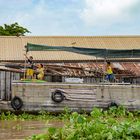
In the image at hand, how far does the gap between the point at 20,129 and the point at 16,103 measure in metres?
4.20

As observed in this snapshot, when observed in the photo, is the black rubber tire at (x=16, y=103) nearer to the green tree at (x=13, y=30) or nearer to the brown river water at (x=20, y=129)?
the brown river water at (x=20, y=129)

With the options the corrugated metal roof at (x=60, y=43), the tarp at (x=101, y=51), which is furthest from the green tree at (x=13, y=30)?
the tarp at (x=101, y=51)

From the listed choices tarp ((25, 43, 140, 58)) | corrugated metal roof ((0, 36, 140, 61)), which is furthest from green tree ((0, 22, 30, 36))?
tarp ((25, 43, 140, 58))

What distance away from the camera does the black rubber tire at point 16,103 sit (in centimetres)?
1744

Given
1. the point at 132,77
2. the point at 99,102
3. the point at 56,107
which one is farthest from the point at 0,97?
the point at 132,77

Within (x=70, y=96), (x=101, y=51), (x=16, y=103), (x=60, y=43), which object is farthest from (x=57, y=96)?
(x=60, y=43)

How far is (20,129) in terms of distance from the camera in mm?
13336

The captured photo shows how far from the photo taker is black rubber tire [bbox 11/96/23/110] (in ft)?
57.2

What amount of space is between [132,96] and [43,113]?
143 inches

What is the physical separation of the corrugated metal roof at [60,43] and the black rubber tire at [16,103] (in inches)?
368

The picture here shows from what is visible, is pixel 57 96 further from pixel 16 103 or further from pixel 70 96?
pixel 16 103

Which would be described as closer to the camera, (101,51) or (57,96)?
(57,96)

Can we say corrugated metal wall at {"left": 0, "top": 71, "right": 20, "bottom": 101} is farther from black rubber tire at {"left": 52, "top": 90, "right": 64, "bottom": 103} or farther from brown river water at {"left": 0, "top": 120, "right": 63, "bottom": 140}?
brown river water at {"left": 0, "top": 120, "right": 63, "bottom": 140}

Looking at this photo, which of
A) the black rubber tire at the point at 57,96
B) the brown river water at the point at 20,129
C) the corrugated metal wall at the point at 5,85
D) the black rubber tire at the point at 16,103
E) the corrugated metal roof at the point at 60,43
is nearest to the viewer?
the brown river water at the point at 20,129
